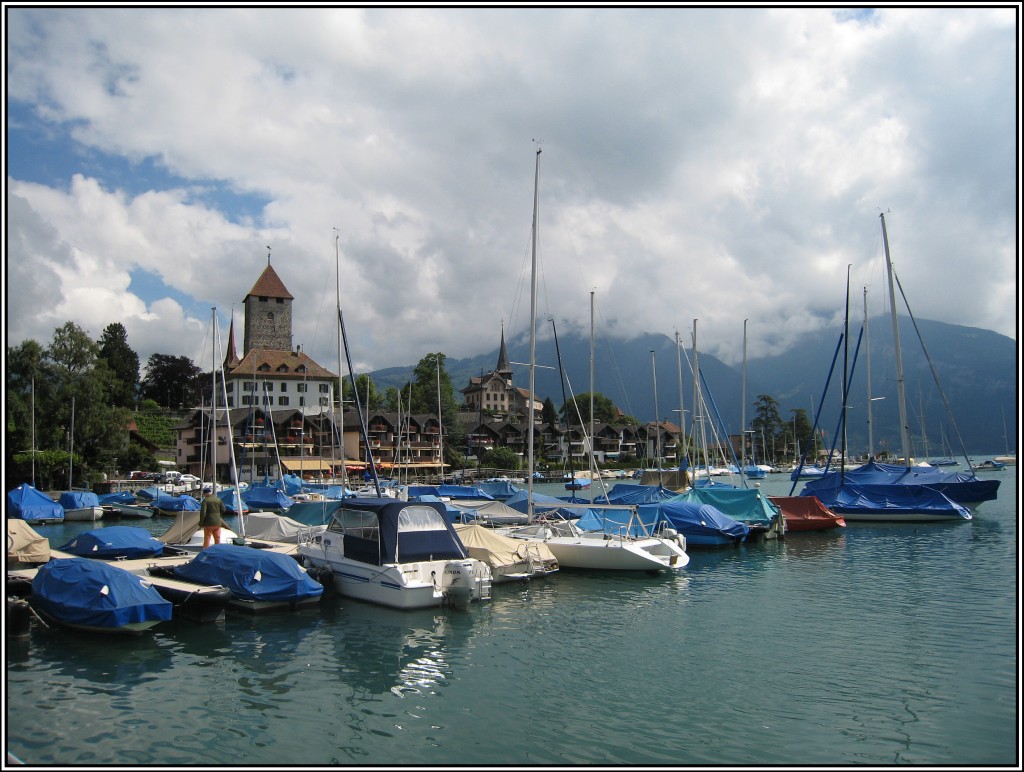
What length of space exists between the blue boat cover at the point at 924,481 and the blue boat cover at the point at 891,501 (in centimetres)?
81

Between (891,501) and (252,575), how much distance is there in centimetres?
4054

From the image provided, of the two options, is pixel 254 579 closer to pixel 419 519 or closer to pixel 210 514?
pixel 419 519

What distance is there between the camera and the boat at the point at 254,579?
20.6m

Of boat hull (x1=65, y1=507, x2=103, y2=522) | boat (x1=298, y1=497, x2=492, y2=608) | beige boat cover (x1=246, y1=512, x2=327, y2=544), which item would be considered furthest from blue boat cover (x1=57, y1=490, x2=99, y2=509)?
boat (x1=298, y1=497, x2=492, y2=608)

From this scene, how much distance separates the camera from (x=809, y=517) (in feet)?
136

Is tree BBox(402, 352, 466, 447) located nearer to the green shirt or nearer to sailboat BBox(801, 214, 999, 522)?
sailboat BBox(801, 214, 999, 522)

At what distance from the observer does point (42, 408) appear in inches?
2687

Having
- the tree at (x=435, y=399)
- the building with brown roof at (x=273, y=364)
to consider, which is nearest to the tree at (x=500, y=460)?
the tree at (x=435, y=399)

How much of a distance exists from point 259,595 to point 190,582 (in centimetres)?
253

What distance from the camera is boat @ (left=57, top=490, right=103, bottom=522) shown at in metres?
51.9

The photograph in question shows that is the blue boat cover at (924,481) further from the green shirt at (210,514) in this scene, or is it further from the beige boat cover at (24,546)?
the beige boat cover at (24,546)

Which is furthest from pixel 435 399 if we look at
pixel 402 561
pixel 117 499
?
pixel 402 561

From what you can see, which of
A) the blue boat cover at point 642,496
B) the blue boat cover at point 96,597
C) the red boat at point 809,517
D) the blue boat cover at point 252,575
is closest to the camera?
the blue boat cover at point 96,597

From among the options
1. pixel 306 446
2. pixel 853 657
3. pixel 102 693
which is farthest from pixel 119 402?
pixel 853 657
